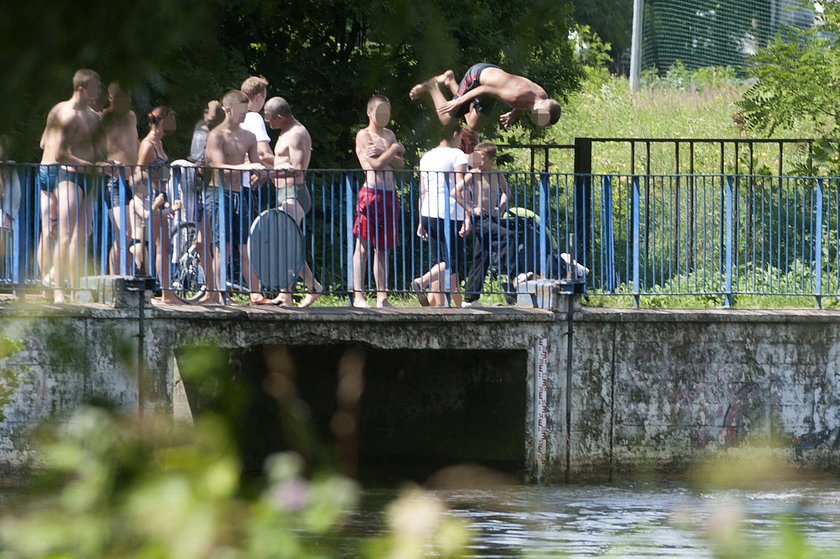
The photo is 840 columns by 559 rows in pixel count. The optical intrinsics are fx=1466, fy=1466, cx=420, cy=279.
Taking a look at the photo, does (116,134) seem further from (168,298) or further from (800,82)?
(800,82)

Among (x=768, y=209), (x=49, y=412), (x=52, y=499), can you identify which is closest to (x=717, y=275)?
(x=768, y=209)

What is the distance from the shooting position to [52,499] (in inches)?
123

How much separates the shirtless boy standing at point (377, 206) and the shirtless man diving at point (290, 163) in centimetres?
38

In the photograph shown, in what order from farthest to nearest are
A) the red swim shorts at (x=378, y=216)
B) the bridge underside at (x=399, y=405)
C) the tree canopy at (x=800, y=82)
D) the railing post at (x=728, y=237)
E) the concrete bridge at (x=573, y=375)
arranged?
the tree canopy at (x=800, y=82), the bridge underside at (x=399, y=405), the railing post at (x=728, y=237), the red swim shorts at (x=378, y=216), the concrete bridge at (x=573, y=375)

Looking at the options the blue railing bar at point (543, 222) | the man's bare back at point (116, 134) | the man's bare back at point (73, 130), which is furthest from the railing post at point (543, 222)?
the man's bare back at point (73, 130)

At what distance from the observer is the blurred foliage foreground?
8.68 feet

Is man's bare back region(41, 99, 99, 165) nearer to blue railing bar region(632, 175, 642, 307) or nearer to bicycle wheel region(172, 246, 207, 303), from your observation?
bicycle wheel region(172, 246, 207, 303)

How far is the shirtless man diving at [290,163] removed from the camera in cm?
1080

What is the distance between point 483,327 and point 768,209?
8.85 feet

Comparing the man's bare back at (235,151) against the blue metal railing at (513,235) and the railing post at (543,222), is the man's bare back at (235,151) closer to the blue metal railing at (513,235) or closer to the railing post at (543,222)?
the blue metal railing at (513,235)

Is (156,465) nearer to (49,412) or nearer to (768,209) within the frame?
(49,412)

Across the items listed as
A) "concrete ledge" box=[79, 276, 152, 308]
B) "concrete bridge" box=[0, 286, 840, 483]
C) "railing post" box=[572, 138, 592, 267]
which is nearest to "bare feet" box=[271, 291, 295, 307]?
"concrete bridge" box=[0, 286, 840, 483]

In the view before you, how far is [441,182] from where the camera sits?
1127 centimetres

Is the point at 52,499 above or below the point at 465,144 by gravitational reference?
below
